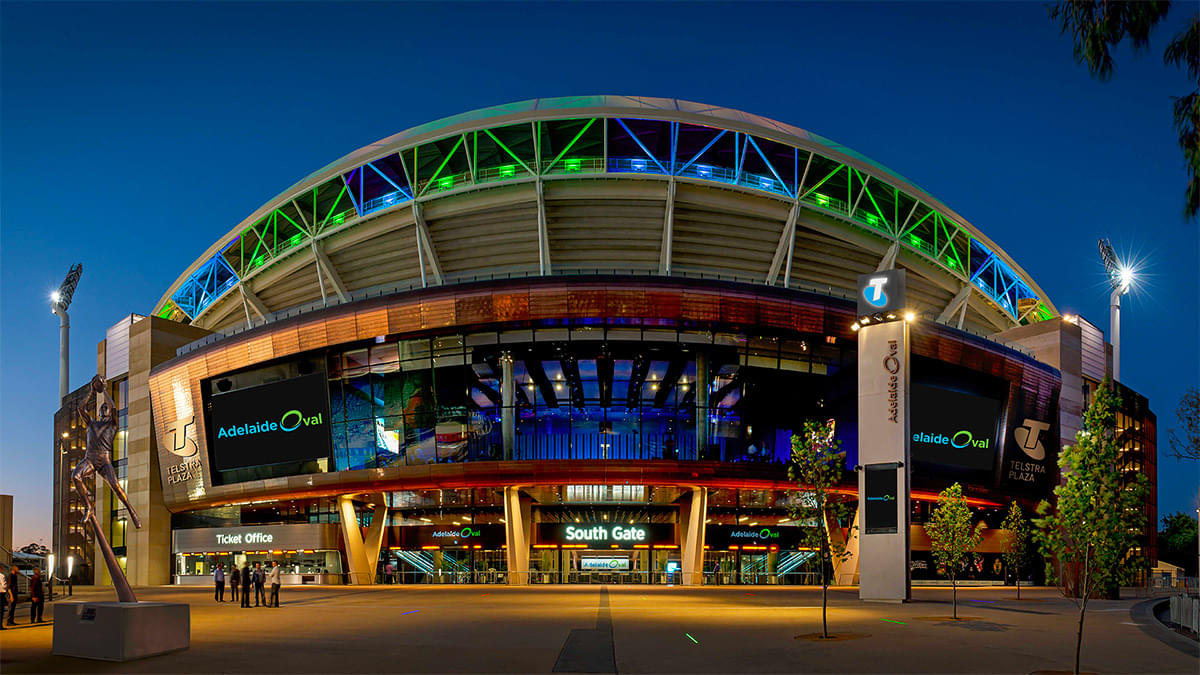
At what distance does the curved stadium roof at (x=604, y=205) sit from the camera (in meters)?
55.9

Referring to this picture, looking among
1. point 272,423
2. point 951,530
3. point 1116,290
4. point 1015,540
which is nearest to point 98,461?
point 951,530

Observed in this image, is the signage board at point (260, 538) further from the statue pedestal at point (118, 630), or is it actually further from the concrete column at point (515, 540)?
the statue pedestal at point (118, 630)

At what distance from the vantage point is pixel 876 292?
39.6 metres

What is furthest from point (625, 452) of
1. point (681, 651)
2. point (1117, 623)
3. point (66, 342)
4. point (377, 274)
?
point (66, 342)

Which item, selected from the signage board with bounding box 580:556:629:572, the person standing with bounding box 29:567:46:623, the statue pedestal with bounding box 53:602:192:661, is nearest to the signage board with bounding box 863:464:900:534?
the signage board with bounding box 580:556:629:572

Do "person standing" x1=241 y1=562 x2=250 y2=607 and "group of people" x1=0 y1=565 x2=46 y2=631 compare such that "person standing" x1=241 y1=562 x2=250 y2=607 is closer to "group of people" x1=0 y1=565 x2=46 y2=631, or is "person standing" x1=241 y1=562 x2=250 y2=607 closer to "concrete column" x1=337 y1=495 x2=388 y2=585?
"group of people" x1=0 y1=565 x2=46 y2=631

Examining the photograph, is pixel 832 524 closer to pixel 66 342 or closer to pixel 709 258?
pixel 709 258

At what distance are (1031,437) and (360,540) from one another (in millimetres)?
41117

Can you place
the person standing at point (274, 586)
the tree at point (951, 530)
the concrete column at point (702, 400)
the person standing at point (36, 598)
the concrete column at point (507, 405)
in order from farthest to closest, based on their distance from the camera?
the concrete column at point (702, 400) → the concrete column at point (507, 405) → the tree at point (951, 530) → the person standing at point (274, 586) → the person standing at point (36, 598)

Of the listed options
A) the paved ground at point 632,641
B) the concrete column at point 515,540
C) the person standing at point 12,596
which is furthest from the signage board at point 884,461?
the person standing at point 12,596

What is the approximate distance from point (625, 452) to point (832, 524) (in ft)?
47.9

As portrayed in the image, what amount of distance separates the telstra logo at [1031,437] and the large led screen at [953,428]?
7.74 ft

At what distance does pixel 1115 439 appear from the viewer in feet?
57.4

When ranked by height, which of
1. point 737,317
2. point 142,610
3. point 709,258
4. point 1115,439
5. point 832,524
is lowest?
point 832,524
